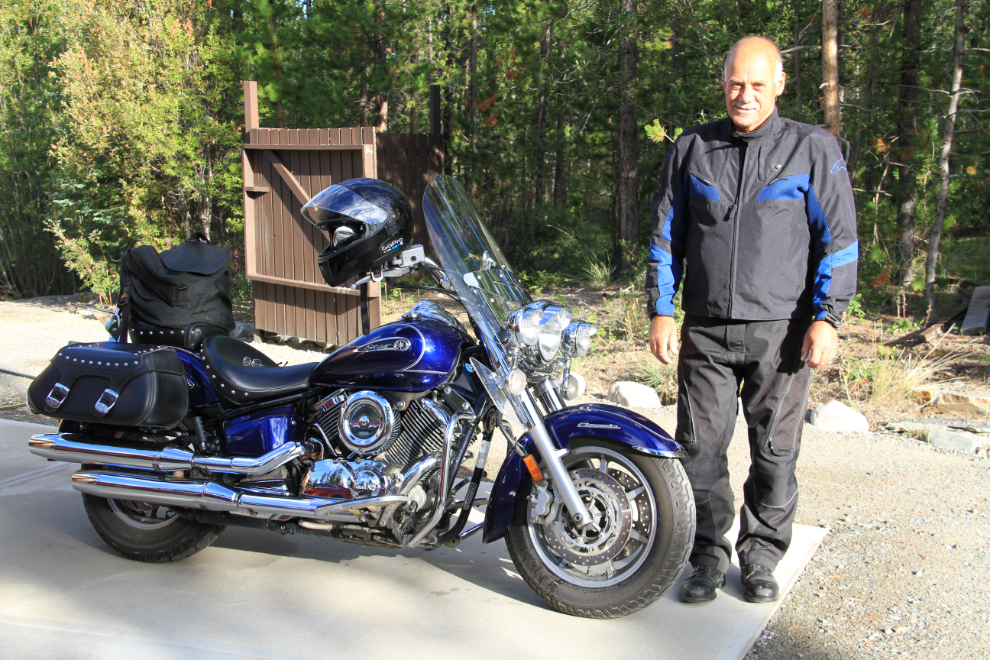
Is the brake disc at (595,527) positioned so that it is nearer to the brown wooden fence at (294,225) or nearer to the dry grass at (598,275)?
the brown wooden fence at (294,225)

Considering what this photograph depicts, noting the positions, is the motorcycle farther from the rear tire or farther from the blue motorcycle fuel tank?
the rear tire

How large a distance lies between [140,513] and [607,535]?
6.44 feet

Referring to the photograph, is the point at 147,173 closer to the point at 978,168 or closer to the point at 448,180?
the point at 448,180

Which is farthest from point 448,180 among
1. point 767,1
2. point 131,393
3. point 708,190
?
point 767,1

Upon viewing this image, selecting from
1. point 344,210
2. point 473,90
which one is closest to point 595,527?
point 344,210

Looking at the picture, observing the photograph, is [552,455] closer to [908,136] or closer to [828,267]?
[828,267]

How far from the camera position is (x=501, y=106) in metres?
14.1

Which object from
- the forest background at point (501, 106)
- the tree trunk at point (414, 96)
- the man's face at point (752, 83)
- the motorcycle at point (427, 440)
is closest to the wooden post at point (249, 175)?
the forest background at point (501, 106)

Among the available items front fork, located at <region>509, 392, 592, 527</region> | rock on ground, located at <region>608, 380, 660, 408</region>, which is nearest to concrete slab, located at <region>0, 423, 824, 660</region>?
front fork, located at <region>509, 392, 592, 527</region>

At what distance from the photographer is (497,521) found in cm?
283

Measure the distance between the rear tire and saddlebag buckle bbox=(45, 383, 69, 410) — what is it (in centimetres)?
47

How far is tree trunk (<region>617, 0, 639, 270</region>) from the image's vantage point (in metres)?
11.1

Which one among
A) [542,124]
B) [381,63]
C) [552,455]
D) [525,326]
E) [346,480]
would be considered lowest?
[346,480]

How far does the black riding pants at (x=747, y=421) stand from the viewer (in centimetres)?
292
